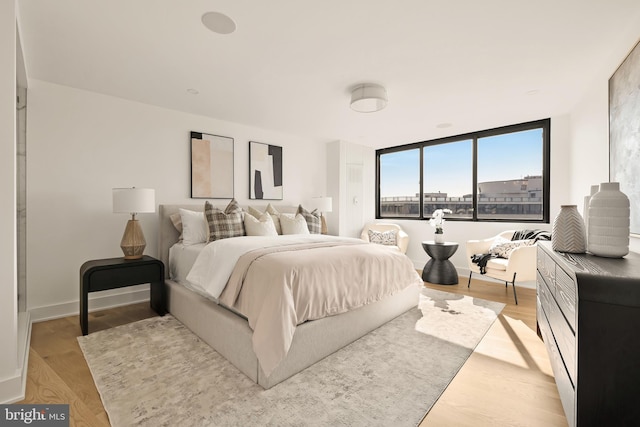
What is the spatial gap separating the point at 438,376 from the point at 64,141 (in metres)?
4.13

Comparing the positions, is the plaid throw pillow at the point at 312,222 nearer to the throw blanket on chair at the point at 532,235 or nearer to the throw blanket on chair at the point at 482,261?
the throw blanket on chair at the point at 482,261

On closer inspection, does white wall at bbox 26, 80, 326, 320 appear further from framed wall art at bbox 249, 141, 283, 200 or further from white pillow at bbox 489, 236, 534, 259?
white pillow at bbox 489, 236, 534, 259

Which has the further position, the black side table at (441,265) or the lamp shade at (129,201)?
the black side table at (441,265)

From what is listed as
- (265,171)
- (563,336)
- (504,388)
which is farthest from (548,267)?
(265,171)

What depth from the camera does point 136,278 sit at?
293 centimetres

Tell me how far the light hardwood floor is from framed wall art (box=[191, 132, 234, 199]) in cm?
190

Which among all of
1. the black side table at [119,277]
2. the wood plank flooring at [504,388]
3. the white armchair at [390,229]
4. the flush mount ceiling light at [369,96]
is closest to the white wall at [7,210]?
the black side table at [119,277]

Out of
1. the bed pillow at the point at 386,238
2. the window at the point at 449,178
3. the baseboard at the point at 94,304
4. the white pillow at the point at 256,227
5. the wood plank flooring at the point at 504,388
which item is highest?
the window at the point at 449,178

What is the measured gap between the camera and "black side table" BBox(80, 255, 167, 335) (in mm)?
2641

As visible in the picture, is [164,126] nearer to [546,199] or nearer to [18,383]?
[18,383]

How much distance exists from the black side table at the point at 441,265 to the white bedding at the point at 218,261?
94.9 inches

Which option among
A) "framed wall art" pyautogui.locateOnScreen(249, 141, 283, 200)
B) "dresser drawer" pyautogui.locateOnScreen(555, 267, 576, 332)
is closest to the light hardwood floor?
"dresser drawer" pyautogui.locateOnScreen(555, 267, 576, 332)

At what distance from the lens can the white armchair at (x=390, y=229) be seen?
524 cm

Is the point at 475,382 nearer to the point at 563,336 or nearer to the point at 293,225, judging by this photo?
the point at 563,336
